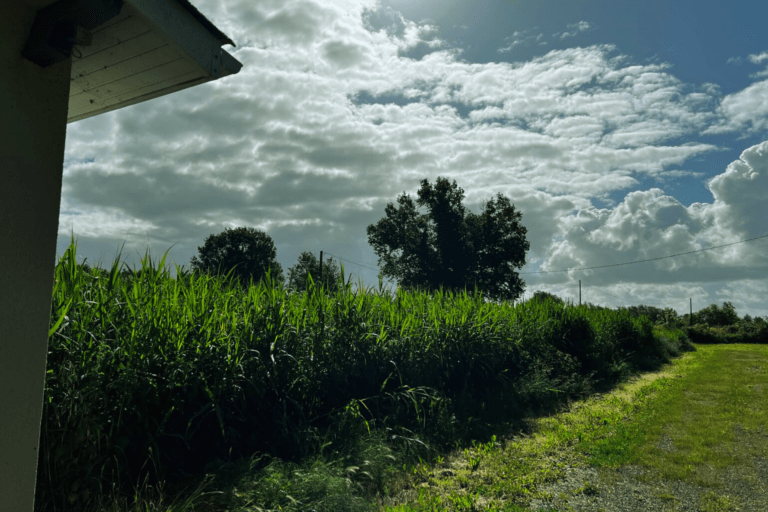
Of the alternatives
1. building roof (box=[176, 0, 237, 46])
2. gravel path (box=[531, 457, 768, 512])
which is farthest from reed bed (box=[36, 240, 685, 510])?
building roof (box=[176, 0, 237, 46])

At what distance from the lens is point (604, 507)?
4617 mm

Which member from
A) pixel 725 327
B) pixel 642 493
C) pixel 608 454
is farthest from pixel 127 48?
pixel 725 327

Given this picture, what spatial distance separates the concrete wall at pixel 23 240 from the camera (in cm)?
219

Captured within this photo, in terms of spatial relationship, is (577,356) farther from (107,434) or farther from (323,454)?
(107,434)

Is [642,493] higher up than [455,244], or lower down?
lower down

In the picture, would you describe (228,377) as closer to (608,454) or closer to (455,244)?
(608,454)

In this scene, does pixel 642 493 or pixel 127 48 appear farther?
pixel 642 493

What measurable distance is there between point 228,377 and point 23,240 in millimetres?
2628

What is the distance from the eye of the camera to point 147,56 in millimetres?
2756

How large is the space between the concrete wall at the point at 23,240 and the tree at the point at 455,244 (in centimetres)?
3717

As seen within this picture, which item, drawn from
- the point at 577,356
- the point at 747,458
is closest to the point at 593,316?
the point at 577,356

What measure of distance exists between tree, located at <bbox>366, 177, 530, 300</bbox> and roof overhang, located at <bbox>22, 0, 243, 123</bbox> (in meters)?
36.5

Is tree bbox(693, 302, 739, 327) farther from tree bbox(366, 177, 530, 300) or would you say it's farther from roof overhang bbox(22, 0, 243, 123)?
roof overhang bbox(22, 0, 243, 123)

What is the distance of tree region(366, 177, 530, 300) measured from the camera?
39938 millimetres
